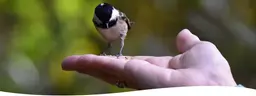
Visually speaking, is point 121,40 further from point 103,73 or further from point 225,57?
point 225,57

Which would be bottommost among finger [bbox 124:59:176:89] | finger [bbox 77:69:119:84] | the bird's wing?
finger [bbox 77:69:119:84]

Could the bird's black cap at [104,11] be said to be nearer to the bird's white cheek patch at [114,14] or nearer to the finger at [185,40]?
the bird's white cheek patch at [114,14]

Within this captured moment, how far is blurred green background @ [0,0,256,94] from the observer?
67 centimetres

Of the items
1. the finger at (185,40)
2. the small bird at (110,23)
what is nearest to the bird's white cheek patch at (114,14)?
the small bird at (110,23)

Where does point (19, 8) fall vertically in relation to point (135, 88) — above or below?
above

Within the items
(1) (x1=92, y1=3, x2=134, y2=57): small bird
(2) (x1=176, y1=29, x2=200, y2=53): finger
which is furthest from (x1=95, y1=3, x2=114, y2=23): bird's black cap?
(2) (x1=176, y1=29, x2=200, y2=53): finger

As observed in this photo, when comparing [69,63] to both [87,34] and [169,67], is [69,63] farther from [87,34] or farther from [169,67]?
[169,67]

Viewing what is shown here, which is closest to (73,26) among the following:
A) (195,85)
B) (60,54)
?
(60,54)

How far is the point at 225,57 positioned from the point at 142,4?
0.15m

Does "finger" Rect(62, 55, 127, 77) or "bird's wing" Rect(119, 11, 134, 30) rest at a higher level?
"bird's wing" Rect(119, 11, 134, 30)

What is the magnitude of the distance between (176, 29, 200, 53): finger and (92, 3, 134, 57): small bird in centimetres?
8

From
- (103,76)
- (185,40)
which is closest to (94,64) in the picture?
(103,76)

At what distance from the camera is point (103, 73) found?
67 cm

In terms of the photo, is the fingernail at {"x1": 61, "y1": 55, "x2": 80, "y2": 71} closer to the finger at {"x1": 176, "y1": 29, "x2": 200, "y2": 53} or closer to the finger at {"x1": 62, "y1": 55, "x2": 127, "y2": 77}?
the finger at {"x1": 62, "y1": 55, "x2": 127, "y2": 77}
